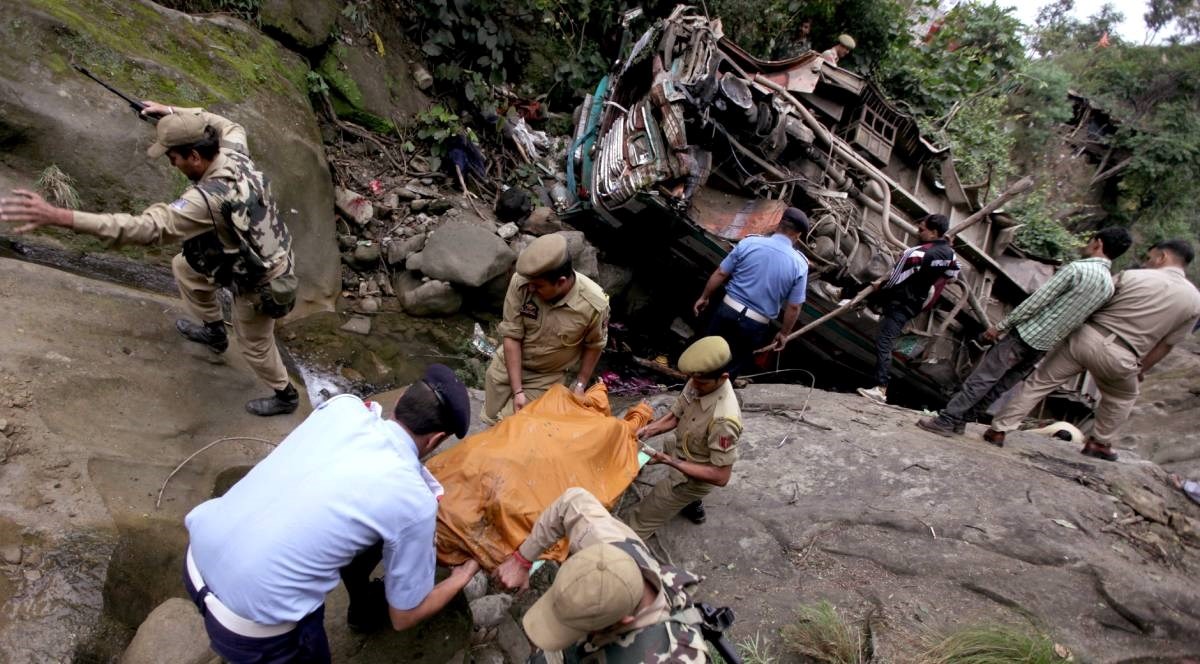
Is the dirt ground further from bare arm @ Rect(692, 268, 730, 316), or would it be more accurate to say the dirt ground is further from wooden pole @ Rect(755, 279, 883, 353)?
wooden pole @ Rect(755, 279, 883, 353)

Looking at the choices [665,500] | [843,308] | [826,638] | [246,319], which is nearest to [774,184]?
[843,308]

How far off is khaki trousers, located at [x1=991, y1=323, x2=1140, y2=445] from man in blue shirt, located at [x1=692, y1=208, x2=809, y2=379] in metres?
1.75

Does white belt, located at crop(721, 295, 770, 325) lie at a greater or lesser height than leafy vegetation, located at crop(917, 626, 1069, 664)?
greater

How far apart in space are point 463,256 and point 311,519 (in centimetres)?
454

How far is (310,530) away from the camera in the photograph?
1.55 meters

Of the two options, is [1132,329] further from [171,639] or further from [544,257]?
[171,639]

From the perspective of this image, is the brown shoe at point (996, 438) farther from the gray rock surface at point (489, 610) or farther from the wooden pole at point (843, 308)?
the gray rock surface at point (489, 610)

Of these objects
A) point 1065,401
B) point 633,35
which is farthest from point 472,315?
point 1065,401

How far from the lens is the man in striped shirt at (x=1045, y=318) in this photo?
3.77m

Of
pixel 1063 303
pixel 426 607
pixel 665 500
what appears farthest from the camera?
pixel 1063 303

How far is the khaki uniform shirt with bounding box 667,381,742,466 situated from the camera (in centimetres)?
275

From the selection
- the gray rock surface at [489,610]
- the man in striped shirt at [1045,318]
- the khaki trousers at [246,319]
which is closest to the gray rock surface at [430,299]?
the khaki trousers at [246,319]

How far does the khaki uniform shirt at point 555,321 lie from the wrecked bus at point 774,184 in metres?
2.90

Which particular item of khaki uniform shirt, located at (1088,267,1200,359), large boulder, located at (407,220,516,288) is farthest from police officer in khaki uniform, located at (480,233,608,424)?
khaki uniform shirt, located at (1088,267,1200,359)
